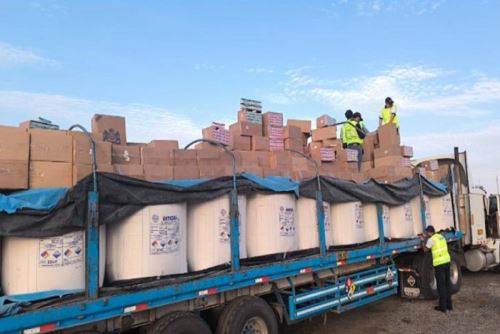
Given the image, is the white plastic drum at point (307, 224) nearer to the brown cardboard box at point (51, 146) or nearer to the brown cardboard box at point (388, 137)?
the brown cardboard box at point (51, 146)

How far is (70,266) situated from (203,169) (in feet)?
6.60

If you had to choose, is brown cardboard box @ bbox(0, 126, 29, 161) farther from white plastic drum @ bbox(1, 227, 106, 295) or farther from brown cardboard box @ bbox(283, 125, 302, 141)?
brown cardboard box @ bbox(283, 125, 302, 141)

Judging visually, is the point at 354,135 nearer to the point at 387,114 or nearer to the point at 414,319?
the point at 387,114

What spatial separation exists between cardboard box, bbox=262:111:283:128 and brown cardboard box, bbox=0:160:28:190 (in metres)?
3.63

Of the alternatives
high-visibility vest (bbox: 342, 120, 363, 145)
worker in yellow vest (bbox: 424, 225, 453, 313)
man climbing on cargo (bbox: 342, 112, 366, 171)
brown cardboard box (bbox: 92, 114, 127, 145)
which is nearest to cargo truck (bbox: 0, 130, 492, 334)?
worker in yellow vest (bbox: 424, 225, 453, 313)

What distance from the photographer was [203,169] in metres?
5.23

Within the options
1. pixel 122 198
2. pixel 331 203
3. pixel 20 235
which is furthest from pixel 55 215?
pixel 331 203

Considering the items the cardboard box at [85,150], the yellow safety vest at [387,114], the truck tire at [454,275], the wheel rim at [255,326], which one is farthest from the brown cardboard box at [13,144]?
the truck tire at [454,275]

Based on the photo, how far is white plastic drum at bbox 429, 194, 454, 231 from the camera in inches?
364

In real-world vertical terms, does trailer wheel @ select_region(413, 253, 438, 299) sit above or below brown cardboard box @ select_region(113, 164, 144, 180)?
below

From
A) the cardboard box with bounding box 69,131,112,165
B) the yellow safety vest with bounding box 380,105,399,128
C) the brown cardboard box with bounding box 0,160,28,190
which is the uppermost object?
the yellow safety vest with bounding box 380,105,399,128

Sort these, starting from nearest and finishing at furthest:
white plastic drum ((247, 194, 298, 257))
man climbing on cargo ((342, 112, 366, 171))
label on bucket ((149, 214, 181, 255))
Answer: label on bucket ((149, 214, 181, 255)) → white plastic drum ((247, 194, 298, 257)) → man climbing on cargo ((342, 112, 366, 171))

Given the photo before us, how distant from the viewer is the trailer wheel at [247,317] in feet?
16.1

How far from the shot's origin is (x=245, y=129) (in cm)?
620
